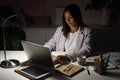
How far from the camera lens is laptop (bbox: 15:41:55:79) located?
1749 mm

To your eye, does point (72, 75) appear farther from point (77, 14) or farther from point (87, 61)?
point (77, 14)

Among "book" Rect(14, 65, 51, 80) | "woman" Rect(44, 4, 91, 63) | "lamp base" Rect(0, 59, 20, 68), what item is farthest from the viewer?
"woman" Rect(44, 4, 91, 63)

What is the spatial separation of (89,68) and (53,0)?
2.08 metres

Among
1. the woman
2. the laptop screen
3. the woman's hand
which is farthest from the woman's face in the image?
the laptop screen

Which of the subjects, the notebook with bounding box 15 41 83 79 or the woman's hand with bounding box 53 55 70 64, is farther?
the woman's hand with bounding box 53 55 70 64

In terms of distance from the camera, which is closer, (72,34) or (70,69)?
(70,69)

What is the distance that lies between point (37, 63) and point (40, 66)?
0.24ft

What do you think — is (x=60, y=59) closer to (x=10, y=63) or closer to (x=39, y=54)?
(x=39, y=54)

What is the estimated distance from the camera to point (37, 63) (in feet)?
6.39

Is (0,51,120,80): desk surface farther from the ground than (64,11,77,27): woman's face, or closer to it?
closer to it

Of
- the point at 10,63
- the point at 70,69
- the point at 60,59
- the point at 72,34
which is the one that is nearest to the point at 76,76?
the point at 70,69

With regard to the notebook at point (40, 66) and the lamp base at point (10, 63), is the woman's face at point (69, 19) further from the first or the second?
the lamp base at point (10, 63)

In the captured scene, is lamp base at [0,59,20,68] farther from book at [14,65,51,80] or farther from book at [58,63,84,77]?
book at [58,63,84,77]

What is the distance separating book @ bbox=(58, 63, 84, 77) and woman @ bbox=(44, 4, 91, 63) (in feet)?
1.63
